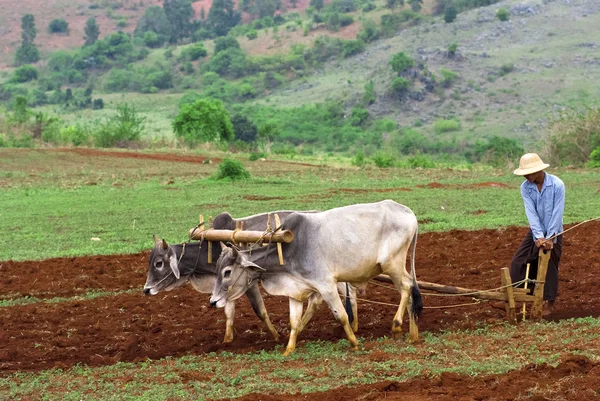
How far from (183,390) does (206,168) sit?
88.3 ft

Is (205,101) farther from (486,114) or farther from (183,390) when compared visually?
(183,390)

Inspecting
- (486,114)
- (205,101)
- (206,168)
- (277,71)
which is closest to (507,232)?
(206,168)

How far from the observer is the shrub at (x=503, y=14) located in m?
84.6

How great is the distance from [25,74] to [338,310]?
98424 millimetres

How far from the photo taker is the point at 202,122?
46812 millimetres

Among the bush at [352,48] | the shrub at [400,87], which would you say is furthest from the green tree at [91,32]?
the shrub at [400,87]

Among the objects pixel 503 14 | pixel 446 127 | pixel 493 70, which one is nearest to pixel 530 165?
pixel 446 127

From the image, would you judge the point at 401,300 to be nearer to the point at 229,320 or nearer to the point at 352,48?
the point at 229,320

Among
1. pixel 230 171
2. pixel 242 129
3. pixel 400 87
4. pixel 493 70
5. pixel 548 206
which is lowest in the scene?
pixel 242 129

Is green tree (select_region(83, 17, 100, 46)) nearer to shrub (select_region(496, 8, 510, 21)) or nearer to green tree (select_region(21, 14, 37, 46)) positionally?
green tree (select_region(21, 14, 37, 46))

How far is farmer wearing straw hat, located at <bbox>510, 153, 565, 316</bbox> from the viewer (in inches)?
373

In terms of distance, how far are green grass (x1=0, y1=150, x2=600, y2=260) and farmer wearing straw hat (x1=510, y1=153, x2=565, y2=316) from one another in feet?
26.2

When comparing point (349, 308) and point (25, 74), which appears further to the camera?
point (25, 74)

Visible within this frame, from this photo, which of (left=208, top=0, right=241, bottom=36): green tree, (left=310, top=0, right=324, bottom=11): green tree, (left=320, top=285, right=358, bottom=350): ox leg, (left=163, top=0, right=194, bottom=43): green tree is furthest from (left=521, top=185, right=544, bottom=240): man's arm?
(left=310, top=0, right=324, bottom=11): green tree
